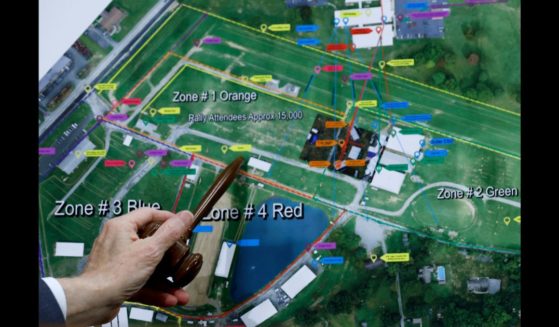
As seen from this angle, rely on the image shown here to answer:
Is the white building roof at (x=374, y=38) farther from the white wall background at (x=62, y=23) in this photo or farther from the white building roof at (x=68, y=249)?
the white building roof at (x=68, y=249)

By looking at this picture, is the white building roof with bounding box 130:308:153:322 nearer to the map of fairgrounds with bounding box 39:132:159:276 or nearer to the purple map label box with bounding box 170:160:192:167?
the map of fairgrounds with bounding box 39:132:159:276

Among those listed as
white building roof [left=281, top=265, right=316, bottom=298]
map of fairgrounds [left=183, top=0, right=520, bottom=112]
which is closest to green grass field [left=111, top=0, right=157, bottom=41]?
map of fairgrounds [left=183, top=0, right=520, bottom=112]

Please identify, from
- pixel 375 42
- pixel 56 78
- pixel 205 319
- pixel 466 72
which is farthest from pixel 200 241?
pixel 466 72

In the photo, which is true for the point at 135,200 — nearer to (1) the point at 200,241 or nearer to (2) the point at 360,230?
(1) the point at 200,241

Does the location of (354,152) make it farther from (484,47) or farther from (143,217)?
(143,217)

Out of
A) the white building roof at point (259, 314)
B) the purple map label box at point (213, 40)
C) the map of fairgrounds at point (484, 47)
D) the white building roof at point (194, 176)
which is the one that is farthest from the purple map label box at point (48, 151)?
the map of fairgrounds at point (484, 47)
